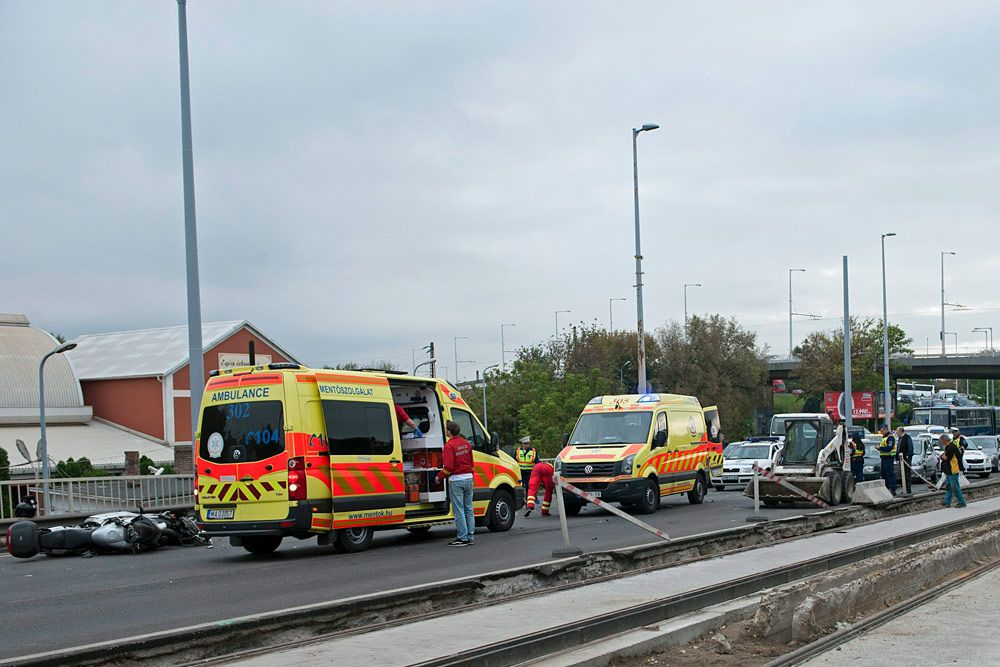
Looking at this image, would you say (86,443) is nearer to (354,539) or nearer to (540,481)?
(540,481)

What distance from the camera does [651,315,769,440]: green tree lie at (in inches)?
2650

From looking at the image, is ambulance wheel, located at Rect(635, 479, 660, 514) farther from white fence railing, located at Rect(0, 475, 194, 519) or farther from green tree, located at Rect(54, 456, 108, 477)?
green tree, located at Rect(54, 456, 108, 477)

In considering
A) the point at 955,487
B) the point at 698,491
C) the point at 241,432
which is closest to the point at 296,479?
the point at 241,432

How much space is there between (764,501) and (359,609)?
1744cm

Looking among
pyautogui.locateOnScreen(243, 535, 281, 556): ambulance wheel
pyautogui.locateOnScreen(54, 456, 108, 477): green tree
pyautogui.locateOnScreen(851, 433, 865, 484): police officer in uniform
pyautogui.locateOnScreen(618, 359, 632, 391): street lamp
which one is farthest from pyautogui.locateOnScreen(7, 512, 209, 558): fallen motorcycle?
pyautogui.locateOnScreen(618, 359, 632, 391): street lamp

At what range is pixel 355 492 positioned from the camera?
50.3 feet

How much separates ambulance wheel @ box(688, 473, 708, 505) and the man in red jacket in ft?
35.2

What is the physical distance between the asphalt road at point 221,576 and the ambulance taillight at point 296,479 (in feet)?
3.07

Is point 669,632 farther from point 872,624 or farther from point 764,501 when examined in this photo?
point 764,501

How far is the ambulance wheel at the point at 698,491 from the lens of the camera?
2593 cm

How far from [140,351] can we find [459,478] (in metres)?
46.7

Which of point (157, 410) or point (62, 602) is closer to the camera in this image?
point (62, 602)

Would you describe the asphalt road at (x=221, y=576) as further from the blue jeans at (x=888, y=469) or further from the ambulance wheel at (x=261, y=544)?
the blue jeans at (x=888, y=469)

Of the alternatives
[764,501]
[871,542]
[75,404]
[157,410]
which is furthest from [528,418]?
[871,542]
